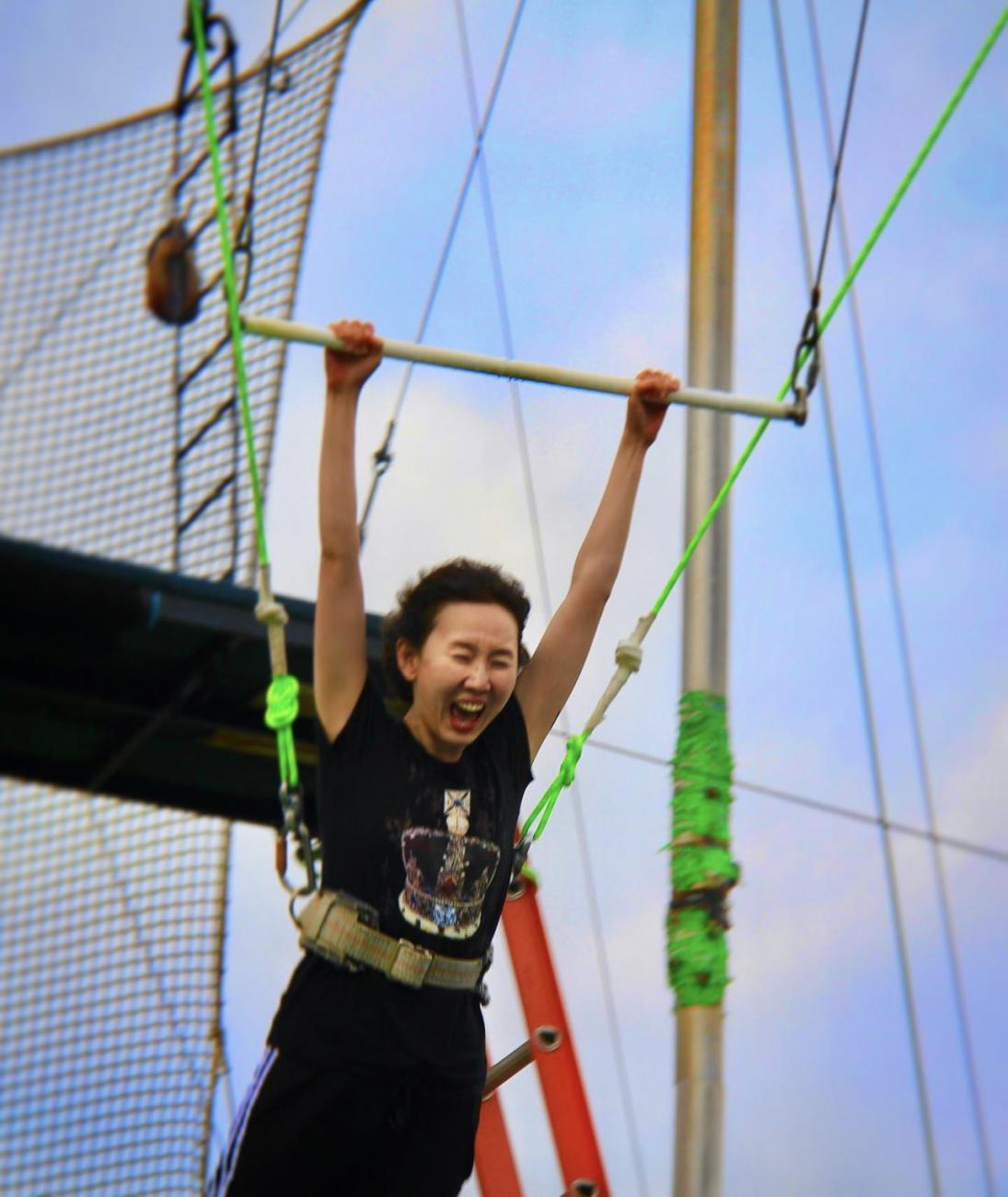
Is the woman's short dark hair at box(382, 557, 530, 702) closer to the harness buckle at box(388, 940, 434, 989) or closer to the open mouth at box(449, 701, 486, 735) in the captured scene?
the open mouth at box(449, 701, 486, 735)

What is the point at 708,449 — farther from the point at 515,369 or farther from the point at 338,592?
the point at 338,592

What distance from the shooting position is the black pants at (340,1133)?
1.68 metres

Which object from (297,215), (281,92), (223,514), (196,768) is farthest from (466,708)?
(281,92)

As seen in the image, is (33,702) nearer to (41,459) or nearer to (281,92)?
(41,459)

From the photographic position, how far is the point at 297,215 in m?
4.75

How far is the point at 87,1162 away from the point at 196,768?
0.96m

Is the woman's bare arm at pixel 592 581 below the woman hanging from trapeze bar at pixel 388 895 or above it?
above

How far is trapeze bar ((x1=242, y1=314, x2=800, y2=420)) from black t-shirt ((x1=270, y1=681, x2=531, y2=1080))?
0.38 meters

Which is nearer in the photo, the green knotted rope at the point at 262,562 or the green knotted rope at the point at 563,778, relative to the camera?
the green knotted rope at the point at 262,562

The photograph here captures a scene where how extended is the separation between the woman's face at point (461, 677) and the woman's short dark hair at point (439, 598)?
0.7 inches

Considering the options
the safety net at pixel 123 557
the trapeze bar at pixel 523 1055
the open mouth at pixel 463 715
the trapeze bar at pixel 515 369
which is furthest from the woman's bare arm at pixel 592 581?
the safety net at pixel 123 557

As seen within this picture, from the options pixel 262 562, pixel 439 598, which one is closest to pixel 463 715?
pixel 439 598

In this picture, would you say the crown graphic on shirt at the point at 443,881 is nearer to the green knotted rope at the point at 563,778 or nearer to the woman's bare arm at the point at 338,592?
the woman's bare arm at the point at 338,592

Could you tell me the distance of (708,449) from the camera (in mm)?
3266
